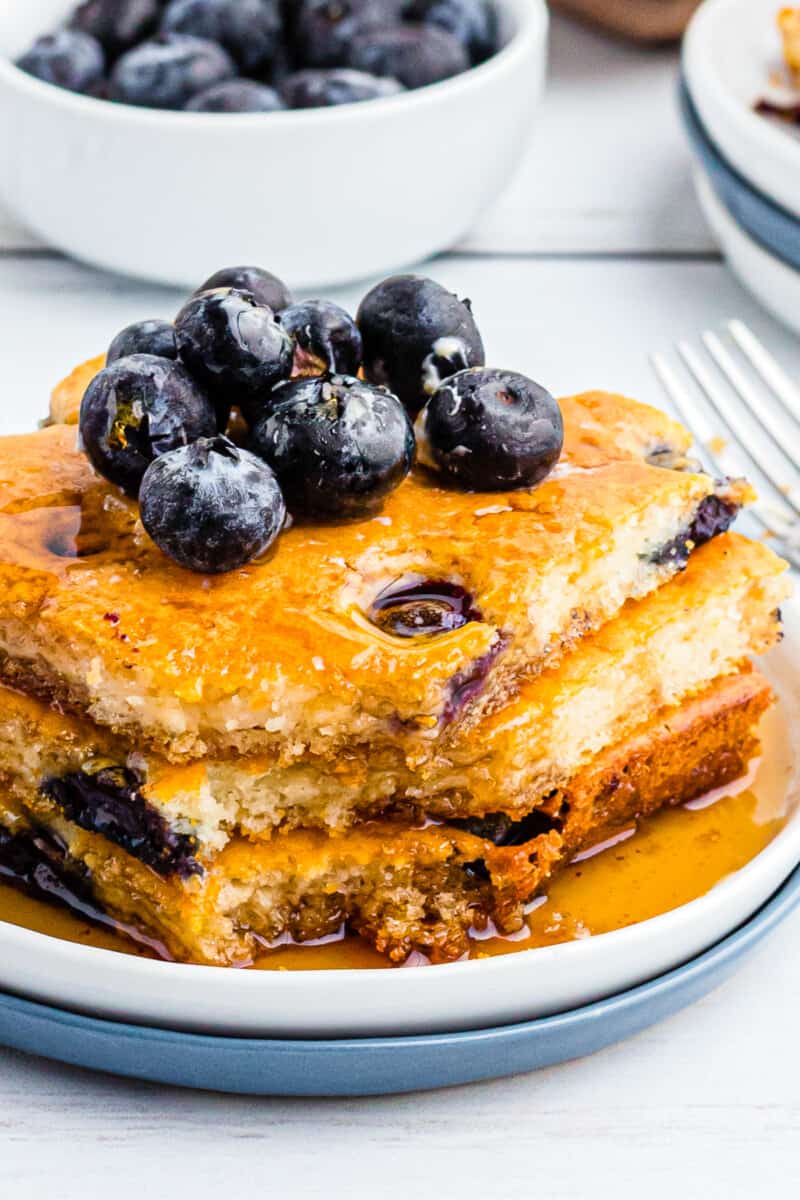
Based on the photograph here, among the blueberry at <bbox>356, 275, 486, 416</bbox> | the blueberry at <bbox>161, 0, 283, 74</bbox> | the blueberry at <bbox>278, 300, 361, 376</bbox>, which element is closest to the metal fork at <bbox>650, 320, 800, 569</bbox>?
the blueberry at <bbox>356, 275, 486, 416</bbox>

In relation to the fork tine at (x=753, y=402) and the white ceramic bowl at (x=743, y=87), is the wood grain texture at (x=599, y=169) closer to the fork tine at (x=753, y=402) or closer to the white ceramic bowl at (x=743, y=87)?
the white ceramic bowl at (x=743, y=87)

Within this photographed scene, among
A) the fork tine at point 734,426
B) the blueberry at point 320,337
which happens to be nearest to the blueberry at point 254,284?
the blueberry at point 320,337

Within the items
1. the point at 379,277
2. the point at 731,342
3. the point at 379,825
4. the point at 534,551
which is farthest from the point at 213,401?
the point at 731,342

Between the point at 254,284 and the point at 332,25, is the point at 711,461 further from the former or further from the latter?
the point at 332,25

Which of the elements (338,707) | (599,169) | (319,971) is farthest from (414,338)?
(599,169)

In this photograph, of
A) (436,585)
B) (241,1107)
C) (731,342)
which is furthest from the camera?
(731,342)

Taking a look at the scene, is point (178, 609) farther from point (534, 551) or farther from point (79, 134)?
point (79, 134)
